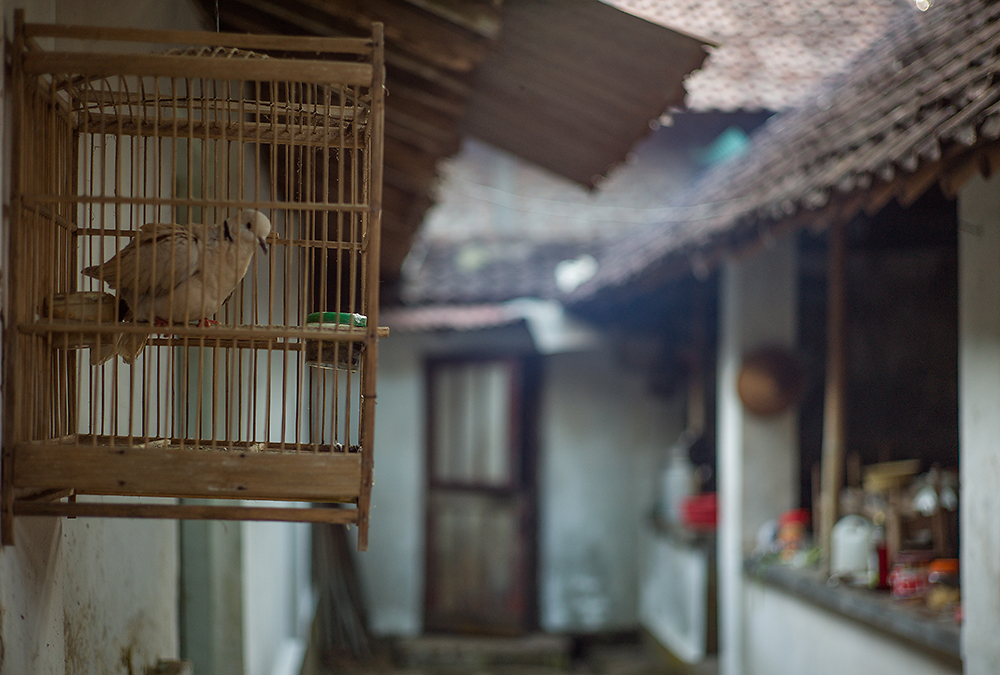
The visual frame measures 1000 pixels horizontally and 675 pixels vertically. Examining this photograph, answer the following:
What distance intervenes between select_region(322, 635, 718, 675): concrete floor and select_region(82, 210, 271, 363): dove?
6909 mm

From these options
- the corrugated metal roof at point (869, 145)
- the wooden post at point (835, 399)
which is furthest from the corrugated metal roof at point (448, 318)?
the wooden post at point (835, 399)

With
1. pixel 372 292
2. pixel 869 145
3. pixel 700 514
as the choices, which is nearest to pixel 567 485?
pixel 700 514

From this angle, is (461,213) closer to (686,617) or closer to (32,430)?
(686,617)

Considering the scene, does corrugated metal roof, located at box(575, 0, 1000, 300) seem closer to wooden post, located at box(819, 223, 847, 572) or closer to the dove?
wooden post, located at box(819, 223, 847, 572)

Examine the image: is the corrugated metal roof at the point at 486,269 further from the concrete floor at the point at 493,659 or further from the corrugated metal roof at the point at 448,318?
the concrete floor at the point at 493,659

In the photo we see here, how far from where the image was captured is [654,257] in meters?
6.00

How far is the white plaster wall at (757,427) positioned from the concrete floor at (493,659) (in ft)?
8.01

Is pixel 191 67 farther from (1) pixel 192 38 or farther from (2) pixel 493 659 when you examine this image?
(2) pixel 493 659

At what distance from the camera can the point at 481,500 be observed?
347 inches

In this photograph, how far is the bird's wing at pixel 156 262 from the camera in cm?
182

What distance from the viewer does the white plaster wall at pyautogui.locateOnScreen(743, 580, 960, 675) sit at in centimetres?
418

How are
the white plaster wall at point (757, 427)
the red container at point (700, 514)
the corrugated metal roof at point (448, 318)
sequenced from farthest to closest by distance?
the corrugated metal roof at point (448, 318) < the red container at point (700, 514) < the white plaster wall at point (757, 427)

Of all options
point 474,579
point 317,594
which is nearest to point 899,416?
point 474,579

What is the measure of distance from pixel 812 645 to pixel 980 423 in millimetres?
2094
